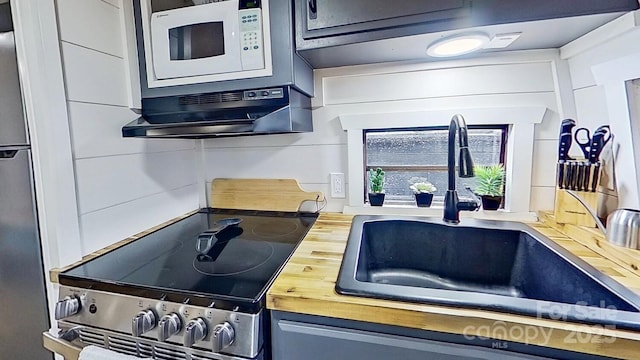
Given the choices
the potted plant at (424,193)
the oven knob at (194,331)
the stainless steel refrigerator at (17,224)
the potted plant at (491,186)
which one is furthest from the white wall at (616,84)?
the stainless steel refrigerator at (17,224)

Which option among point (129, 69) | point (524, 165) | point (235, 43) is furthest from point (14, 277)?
point (524, 165)

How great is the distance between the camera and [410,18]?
3.05 ft

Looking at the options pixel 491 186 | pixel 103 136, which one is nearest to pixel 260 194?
pixel 103 136

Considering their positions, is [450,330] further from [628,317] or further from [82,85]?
[82,85]

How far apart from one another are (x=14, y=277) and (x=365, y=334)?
1.14 metres

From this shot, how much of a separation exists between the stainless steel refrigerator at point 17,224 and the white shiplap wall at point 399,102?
73 cm

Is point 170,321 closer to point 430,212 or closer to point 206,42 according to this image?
point 206,42

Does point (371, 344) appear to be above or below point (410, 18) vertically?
Answer: below

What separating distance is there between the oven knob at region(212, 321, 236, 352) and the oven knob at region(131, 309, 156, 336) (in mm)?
183

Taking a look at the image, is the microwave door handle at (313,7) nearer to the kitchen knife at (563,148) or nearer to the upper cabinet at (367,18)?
the upper cabinet at (367,18)

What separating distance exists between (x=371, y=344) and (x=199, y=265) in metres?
0.57

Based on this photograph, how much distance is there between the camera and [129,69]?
1.20m

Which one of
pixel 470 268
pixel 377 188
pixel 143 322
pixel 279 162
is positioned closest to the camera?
pixel 143 322

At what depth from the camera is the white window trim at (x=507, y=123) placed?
120cm
